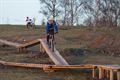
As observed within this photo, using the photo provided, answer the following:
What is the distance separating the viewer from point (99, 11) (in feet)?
231

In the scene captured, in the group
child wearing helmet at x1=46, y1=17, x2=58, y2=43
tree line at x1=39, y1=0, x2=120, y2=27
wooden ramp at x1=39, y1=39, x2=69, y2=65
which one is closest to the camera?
wooden ramp at x1=39, y1=39, x2=69, y2=65

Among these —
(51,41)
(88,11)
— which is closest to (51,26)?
(51,41)

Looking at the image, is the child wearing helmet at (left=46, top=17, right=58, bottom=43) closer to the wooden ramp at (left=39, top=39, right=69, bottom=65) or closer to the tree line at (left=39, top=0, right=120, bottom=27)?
the wooden ramp at (left=39, top=39, right=69, bottom=65)

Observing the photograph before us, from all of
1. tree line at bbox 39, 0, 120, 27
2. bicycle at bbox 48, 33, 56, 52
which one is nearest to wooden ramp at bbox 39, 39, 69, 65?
bicycle at bbox 48, 33, 56, 52

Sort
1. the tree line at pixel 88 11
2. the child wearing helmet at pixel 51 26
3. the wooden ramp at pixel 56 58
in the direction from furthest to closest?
1. the tree line at pixel 88 11
2. the child wearing helmet at pixel 51 26
3. the wooden ramp at pixel 56 58

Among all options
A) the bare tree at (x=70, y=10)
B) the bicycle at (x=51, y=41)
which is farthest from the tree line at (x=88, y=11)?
the bicycle at (x=51, y=41)

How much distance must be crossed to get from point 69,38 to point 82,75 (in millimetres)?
21215

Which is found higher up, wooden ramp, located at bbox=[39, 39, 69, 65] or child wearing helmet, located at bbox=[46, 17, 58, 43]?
child wearing helmet, located at bbox=[46, 17, 58, 43]

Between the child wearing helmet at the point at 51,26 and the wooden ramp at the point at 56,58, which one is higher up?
the child wearing helmet at the point at 51,26

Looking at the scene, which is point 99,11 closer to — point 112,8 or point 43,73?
point 112,8

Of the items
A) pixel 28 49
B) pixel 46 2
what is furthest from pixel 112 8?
pixel 28 49

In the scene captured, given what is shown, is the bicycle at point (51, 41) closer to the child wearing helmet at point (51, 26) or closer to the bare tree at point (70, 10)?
the child wearing helmet at point (51, 26)

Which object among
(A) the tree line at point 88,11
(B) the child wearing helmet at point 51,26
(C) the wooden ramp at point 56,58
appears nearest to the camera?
(C) the wooden ramp at point 56,58

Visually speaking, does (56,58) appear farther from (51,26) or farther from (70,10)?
(70,10)
